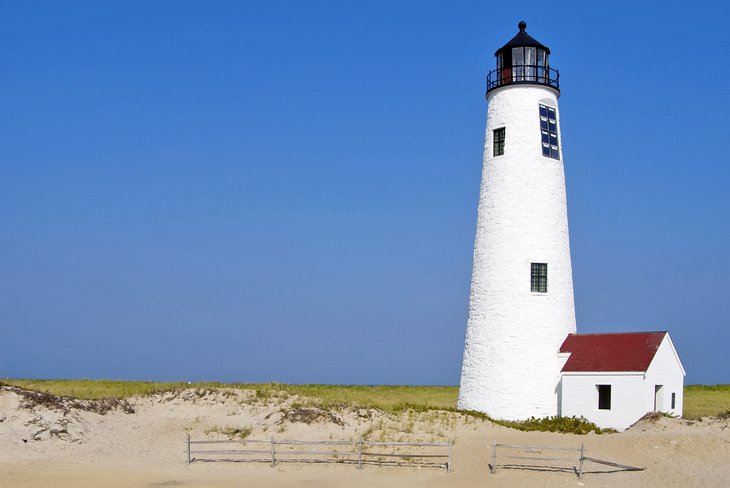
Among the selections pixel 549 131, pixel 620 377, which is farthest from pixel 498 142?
pixel 620 377

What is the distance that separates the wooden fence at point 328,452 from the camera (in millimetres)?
25609

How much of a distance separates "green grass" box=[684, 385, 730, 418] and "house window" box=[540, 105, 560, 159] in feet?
43.1

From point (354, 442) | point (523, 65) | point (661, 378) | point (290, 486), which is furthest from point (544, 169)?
point (290, 486)

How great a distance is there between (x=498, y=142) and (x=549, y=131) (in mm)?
2251

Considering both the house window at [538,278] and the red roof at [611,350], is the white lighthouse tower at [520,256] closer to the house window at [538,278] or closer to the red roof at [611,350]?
the house window at [538,278]

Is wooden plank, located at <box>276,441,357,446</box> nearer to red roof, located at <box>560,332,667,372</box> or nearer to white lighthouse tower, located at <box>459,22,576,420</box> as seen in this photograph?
white lighthouse tower, located at <box>459,22,576,420</box>

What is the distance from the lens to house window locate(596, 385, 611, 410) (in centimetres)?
3319

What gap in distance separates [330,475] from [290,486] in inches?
72.8

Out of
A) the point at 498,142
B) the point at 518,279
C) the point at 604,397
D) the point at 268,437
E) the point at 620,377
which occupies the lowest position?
the point at 268,437

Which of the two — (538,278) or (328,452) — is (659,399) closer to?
(538,278)

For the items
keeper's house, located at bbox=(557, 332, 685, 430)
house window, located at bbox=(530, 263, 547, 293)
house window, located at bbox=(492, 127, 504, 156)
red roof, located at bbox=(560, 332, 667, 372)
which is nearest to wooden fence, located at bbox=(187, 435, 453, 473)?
Result: keeper's house, located at bbox=(557, 332, 685, 430)

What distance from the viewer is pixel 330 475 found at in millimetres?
24469

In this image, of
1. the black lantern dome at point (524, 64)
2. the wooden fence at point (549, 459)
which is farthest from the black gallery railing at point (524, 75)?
the wooden fence at point (549, 459)

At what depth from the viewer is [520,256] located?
32.8 meters
